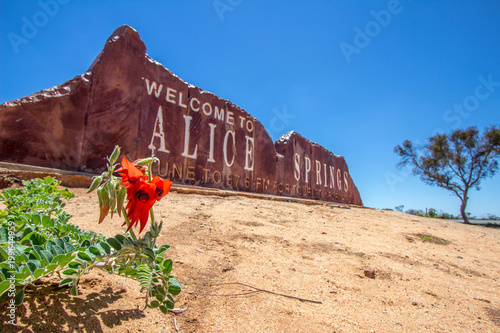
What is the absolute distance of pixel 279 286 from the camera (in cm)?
152

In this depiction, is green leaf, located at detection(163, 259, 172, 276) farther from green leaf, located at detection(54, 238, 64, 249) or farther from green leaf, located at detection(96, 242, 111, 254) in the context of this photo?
green leaf, located at detection(54, 238, 64, 249)

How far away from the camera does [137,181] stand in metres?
0.77

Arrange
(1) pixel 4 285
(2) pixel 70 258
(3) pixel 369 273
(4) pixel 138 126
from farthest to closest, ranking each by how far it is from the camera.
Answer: (4) pixel 138 126, (3) pixel 369 273, (2) pixel 70 258, (1) pixel 4 285

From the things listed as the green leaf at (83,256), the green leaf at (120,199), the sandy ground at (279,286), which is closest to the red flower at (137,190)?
the green leaf at (120,199)

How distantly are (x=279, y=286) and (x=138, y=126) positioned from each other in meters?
3.24

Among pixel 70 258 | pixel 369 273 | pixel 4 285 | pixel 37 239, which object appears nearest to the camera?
pixel 4 285

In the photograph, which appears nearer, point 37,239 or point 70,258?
point 70,258

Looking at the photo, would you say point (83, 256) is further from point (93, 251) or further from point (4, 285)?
point (4, 285)

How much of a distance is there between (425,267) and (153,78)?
413cm

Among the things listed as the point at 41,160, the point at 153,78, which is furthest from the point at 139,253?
the point at 153,78

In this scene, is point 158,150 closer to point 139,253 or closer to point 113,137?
point 113,137

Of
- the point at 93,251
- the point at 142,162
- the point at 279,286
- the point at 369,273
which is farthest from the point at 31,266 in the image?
the point at 369,273

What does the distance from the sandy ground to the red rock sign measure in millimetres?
874

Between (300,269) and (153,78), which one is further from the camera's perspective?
(153,78)
